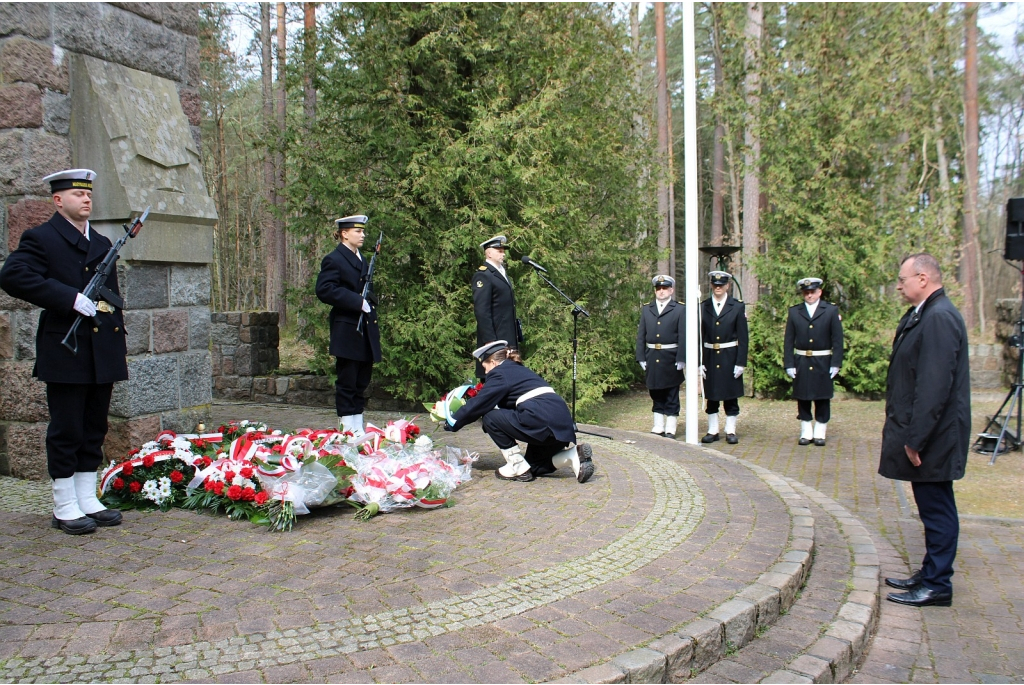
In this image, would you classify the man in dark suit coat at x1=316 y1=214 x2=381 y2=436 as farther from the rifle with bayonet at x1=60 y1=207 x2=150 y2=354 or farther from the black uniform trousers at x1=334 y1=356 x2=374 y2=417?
the rifle with bayonet at x1=60 y1=207 x2=150 y2=354

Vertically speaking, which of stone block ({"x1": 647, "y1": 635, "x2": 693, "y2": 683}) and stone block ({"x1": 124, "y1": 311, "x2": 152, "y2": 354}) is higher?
stone block ({"x1": 124, "y1": 311, "x2": 152, "y2": 354})

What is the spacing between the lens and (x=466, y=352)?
35.3 feet

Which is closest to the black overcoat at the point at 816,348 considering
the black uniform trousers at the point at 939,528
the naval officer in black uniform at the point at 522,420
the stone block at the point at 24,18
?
the naval officer in black uniform at the point at 522,420

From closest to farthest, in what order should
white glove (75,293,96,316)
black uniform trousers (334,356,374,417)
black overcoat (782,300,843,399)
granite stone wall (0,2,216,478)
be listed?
white glove (75,293,96,316) → granite stone wall (0,2,216,478) → black uniform trousers (334,356,374,417) → black overcoat (782,300,843,399)

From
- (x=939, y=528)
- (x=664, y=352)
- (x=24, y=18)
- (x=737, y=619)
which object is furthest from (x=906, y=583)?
(x=24, y=18)

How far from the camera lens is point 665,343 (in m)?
8.88

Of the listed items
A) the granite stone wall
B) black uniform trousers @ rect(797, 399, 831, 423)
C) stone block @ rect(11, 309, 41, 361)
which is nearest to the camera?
the granite stone wall

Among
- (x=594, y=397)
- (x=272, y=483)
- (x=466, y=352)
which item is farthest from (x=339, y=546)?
(x=594, y=397)

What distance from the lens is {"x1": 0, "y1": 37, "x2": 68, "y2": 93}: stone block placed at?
508 centimetres

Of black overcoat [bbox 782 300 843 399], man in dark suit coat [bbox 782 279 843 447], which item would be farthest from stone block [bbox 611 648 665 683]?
black overcoat [bbox 782 300 843 399]

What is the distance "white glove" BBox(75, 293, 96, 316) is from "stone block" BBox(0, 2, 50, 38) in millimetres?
2246

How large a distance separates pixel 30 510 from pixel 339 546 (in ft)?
7.17

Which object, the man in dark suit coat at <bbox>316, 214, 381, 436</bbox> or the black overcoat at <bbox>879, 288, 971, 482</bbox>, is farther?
the man in dark suit coat at <bbox>316, 214, 381, 436</bbox>

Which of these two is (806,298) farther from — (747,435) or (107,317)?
(107,317)
